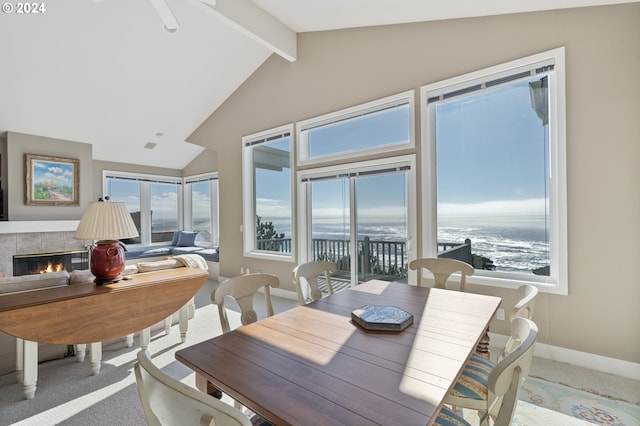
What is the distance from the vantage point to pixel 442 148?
328 cm

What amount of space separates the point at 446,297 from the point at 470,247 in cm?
139

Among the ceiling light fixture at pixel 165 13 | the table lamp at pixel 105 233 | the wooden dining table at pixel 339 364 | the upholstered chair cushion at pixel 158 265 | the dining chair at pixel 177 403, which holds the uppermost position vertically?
the ceiling light fixture at pixel 165 13

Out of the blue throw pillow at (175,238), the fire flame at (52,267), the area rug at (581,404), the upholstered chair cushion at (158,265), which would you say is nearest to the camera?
the area rug at (581,404)

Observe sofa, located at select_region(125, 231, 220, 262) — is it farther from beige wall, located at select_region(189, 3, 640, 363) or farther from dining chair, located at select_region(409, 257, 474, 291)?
beige wall, located at select_region(189, 3, 640, 363)

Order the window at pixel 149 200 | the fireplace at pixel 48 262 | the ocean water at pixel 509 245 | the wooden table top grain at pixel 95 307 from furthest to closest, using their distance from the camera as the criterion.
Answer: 1. the window at pixel 149 200
2. the fireplace at pixel 48 262
3. the ocean water at pixel 509 245
4. the wooden table top grain at pixel 95 307

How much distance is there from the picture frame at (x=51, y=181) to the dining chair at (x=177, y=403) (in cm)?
614

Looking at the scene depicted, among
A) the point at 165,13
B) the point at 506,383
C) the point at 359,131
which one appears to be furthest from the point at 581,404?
the point at 165,13

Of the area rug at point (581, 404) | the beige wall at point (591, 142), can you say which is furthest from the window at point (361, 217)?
the area rug at point (581, 404)

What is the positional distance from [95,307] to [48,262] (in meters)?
4.25

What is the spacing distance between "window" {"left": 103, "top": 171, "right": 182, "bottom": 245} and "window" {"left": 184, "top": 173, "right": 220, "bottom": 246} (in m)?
0.25

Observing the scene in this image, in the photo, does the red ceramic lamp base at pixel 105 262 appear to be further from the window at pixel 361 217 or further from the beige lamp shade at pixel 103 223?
the window at pixel 361 217

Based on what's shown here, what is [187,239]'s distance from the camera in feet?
23.1

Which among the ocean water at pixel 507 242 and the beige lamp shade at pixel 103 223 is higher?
the beige lamp shade at pixel 103 223

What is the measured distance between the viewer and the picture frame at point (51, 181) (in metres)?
5.03
